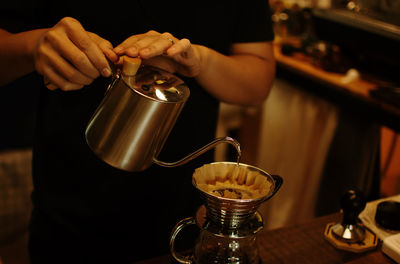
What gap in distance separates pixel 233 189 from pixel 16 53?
544mm

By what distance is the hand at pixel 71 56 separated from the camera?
746mm

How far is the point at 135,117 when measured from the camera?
0.74 metres

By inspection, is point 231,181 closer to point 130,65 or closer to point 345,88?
point 130,65

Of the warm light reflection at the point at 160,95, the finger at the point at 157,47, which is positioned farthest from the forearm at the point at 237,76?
the warm light reflection at the point at 160,95

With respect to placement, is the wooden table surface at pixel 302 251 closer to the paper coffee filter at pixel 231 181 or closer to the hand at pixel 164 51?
the paper coffee filter at pixel 231 181

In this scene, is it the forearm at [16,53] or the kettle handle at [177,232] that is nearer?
the kettle handle at [177,232]

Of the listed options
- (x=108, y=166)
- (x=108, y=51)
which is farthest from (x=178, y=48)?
(x=108, y=166)

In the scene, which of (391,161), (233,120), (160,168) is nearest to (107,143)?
(160,168)

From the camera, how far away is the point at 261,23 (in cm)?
114

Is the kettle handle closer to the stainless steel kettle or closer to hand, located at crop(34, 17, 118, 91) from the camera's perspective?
the stainless steel kettle

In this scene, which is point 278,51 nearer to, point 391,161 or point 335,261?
point 391,161

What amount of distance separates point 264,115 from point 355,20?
2.53 ft

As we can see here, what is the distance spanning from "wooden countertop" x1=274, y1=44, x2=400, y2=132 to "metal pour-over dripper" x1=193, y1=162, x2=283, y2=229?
1.16m

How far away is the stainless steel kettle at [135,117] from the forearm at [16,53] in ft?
0.82
